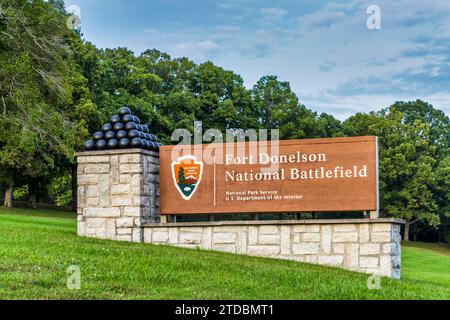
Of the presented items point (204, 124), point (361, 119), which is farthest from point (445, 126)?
point (204, 124)

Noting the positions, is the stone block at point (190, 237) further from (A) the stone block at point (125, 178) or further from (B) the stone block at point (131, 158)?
(B) the stone block at point (131, 158)

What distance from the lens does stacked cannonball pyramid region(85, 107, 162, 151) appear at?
1530cm

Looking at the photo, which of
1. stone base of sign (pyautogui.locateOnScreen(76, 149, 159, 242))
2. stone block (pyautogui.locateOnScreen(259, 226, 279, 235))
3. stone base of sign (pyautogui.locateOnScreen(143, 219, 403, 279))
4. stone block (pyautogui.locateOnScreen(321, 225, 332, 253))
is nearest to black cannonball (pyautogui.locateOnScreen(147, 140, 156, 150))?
stone base of sign (pyautogui.locateOnScreen(76, 149, 159, 242))

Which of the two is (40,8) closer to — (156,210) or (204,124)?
(156,210)

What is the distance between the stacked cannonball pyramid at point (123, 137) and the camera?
50.2ft

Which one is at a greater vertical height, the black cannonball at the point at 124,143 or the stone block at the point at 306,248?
the black cannonball at the point at 124,143

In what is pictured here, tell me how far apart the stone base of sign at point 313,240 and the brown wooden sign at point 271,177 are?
1.95ft

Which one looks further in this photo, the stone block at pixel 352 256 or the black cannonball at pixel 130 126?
the black cannonball at pixel 130 126

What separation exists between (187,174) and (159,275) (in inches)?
207

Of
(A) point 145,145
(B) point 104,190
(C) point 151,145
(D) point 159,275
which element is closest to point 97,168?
(B) point 104,190

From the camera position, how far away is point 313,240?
13.9 meters

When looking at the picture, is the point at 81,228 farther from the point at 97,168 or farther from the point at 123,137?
the point at 123,137

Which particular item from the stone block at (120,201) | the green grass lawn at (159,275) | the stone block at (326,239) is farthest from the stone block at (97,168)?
the stone block at (326,239)

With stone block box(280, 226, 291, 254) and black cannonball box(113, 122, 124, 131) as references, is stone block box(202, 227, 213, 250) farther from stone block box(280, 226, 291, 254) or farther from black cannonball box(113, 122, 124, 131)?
black cannonball box(113, 122, 124, 131)
